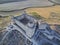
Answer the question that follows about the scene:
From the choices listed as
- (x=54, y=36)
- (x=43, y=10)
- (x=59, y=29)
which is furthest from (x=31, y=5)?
(x=54, y=36)

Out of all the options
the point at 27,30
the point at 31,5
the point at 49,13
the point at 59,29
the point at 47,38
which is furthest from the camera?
the point at 31,5

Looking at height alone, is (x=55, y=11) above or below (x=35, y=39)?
below

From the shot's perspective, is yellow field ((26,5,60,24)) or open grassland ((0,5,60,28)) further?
yellow field ((26,5,60,24))

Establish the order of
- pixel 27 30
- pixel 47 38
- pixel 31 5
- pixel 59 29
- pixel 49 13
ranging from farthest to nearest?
1. pixel 31 5
2. pixel 49 13
3. pixel 59 29
4. pixel 27 30
5. pixel 47 38

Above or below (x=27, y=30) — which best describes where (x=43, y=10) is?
below

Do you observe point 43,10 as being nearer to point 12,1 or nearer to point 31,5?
point 31,5

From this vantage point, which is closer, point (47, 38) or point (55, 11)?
point (47, 38)

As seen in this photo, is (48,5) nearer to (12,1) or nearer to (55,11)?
(55,11)

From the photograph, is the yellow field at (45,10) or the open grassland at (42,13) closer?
the open grassland at (42,13)

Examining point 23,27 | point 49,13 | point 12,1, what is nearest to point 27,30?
point 23,27
